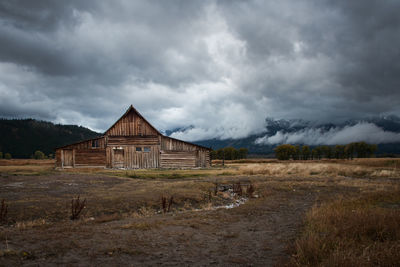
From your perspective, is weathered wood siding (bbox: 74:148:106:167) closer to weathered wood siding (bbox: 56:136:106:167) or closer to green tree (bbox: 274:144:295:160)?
weathered wood siding (bbox: 56:136:106:167)

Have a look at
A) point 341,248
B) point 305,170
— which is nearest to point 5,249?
point 341,248

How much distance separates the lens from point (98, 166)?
36.5m

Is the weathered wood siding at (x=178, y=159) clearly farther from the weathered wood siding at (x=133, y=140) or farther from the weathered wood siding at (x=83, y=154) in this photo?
the weathered wood siding at (x=83, y=154)

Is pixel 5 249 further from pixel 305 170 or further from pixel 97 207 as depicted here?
pixel 305 170

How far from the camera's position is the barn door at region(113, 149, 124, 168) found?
1460 inches

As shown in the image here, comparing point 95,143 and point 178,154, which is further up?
point 95,143

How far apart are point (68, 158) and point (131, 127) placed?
376 inches

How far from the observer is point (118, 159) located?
37219 millimetres

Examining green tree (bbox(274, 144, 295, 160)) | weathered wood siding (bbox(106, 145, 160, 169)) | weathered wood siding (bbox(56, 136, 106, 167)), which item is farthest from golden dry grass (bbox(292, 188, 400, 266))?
green tree (bbox(274, 144, 295, 160))

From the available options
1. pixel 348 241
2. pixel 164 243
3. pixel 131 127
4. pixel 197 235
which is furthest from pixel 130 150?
pixel 348 241

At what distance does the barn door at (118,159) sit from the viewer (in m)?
37.1

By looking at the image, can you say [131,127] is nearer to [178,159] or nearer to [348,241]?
[178,159]

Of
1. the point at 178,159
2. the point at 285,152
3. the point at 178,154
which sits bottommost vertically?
the point at 285,152

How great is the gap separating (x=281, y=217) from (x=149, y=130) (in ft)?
98.7
